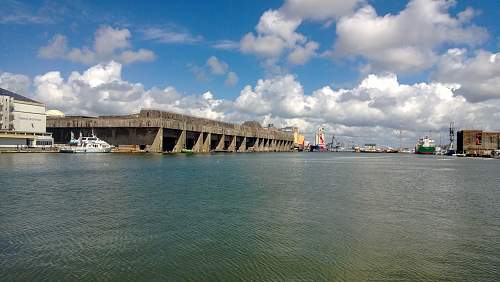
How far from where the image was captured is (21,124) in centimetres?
13488

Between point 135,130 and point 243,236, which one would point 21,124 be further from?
point 243,236

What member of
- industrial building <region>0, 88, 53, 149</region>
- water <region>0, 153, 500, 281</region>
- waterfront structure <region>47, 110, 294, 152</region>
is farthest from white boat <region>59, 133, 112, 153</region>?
water <region>0, 153, 500, 281</region>

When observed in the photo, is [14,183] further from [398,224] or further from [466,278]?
[466,278]

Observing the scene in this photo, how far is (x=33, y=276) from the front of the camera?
1421 cm

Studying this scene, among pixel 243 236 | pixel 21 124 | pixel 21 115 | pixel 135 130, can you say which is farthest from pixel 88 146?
pixel 243 236

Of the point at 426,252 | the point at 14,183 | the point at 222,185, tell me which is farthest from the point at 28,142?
the point at 426,252

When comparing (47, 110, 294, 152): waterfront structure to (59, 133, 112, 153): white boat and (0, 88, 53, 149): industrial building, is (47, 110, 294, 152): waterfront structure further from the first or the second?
(0, 88, 53, 149): industrial building

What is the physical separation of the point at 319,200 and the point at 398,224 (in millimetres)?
10143

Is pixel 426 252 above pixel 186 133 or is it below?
below

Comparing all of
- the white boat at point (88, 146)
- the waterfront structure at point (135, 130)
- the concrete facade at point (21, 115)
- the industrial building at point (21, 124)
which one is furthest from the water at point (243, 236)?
the concrete facade at point (21, 115)

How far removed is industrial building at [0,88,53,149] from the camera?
12615 cm

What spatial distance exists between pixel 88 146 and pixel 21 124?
2671cm

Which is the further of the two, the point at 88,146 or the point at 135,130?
the point at 135,130

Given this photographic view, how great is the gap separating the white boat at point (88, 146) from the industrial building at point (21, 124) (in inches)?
345
